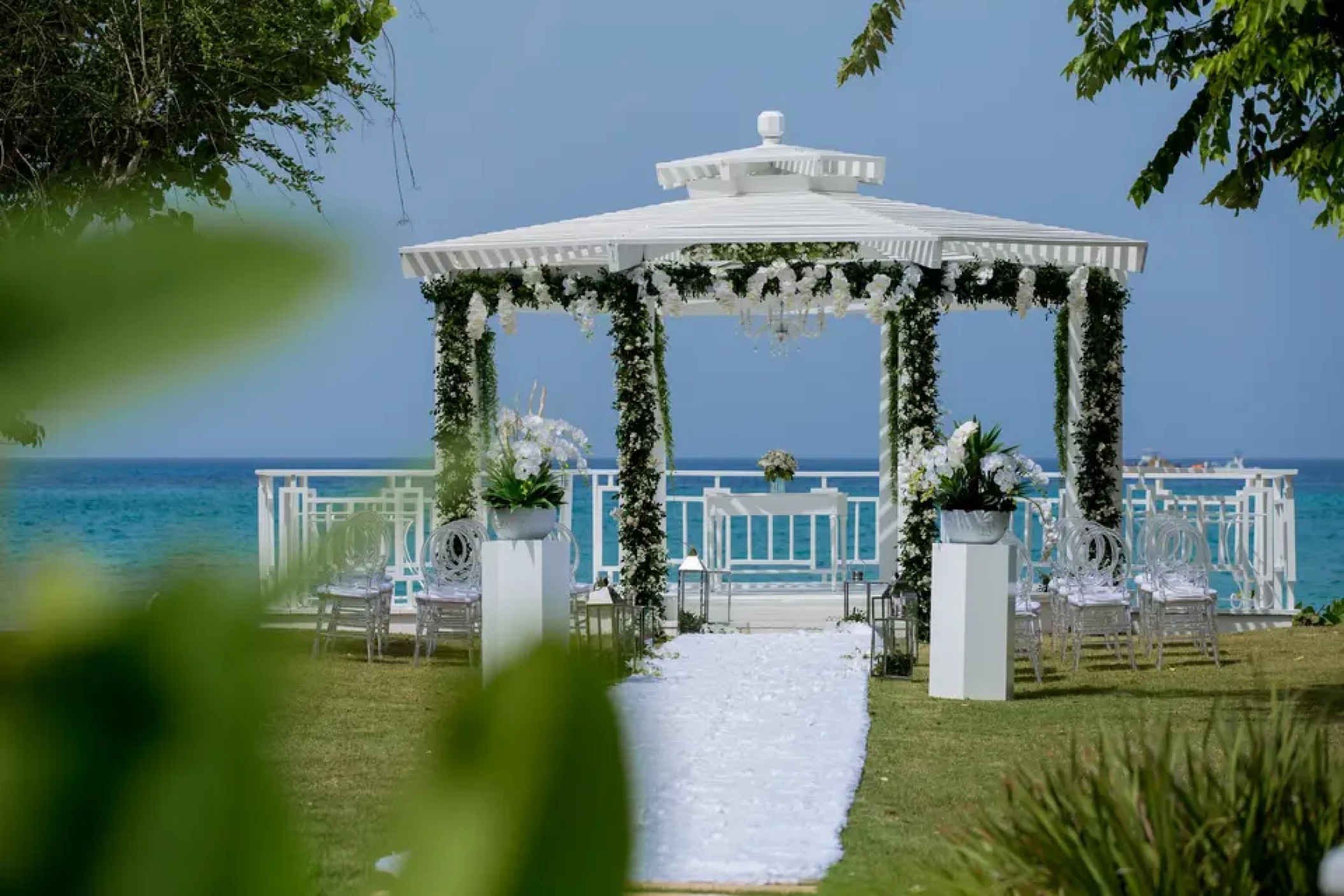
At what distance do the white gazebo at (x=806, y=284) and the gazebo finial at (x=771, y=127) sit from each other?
1.30 metres

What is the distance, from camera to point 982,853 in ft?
9.93

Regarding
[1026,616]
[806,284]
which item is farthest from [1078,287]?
[1026,616]

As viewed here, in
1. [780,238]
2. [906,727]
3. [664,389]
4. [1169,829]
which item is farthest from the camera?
[664,389]

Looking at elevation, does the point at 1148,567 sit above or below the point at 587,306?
below

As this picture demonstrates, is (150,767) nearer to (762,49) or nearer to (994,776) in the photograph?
(994,776)

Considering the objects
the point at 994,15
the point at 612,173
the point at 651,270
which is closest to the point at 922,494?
the point at 651,270

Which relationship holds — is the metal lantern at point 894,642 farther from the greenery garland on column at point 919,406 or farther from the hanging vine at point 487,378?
the hanging vine at point 487,378

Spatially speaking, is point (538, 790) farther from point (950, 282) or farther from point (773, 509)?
point (773, 509)

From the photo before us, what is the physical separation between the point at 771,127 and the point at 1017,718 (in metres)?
6.64

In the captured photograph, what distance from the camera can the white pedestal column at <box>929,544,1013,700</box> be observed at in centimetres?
846

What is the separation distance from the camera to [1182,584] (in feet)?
32.4

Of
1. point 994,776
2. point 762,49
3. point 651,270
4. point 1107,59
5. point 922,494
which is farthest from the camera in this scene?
point 762,49

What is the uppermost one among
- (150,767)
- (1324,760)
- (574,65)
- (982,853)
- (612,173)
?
(574,65)

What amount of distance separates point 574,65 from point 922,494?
51022mm
